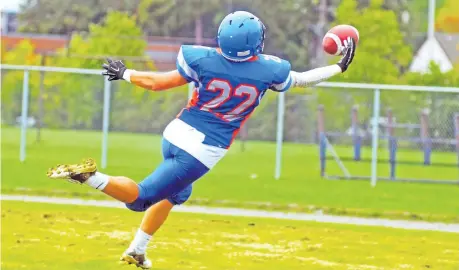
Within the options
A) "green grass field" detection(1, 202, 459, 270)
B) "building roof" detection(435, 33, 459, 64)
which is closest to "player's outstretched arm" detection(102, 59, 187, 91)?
"green grass field" detection(1, 202, 459, 270)

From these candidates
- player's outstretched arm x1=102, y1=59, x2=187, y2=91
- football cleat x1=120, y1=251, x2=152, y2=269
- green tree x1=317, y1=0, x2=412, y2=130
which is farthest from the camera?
green tree x1=317, y1=0, x2=412, y2=130

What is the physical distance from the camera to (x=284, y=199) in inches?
623

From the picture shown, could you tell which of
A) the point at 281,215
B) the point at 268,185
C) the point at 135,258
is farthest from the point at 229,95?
the point at 268,185

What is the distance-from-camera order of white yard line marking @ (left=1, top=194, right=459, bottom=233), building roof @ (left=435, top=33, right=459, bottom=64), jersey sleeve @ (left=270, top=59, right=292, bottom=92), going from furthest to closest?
building roof @ (left=435, top=33, right=459, bottom=64)
white yard line marking @ (left=1, top=194, right=459, bottom=233)
jersey sleeve @ (left=270, top=59, right=292, bottom=92)

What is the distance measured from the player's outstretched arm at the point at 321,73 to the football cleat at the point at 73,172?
173cm

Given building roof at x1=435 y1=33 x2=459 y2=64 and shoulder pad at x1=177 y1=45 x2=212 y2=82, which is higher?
building roof at x1=435 y1=33 x2=459 y2=64

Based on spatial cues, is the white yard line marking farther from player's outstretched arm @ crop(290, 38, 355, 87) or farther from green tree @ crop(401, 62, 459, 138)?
green tree @ crop(401, 62, 459, 138)

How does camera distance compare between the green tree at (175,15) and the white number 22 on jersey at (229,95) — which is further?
the green tree at (175,15)

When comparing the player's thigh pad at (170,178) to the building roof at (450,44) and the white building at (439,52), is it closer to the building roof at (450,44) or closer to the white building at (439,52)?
the white building at (439,52)

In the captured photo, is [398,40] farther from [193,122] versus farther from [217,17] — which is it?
[193,122]

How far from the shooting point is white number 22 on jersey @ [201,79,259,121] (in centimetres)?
798

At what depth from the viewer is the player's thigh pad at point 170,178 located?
8008 millimetres

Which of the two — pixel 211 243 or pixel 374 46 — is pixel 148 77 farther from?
pixel 374 46

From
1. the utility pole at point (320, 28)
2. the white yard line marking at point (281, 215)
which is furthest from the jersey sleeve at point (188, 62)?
the utility pole at point (320, 28)
